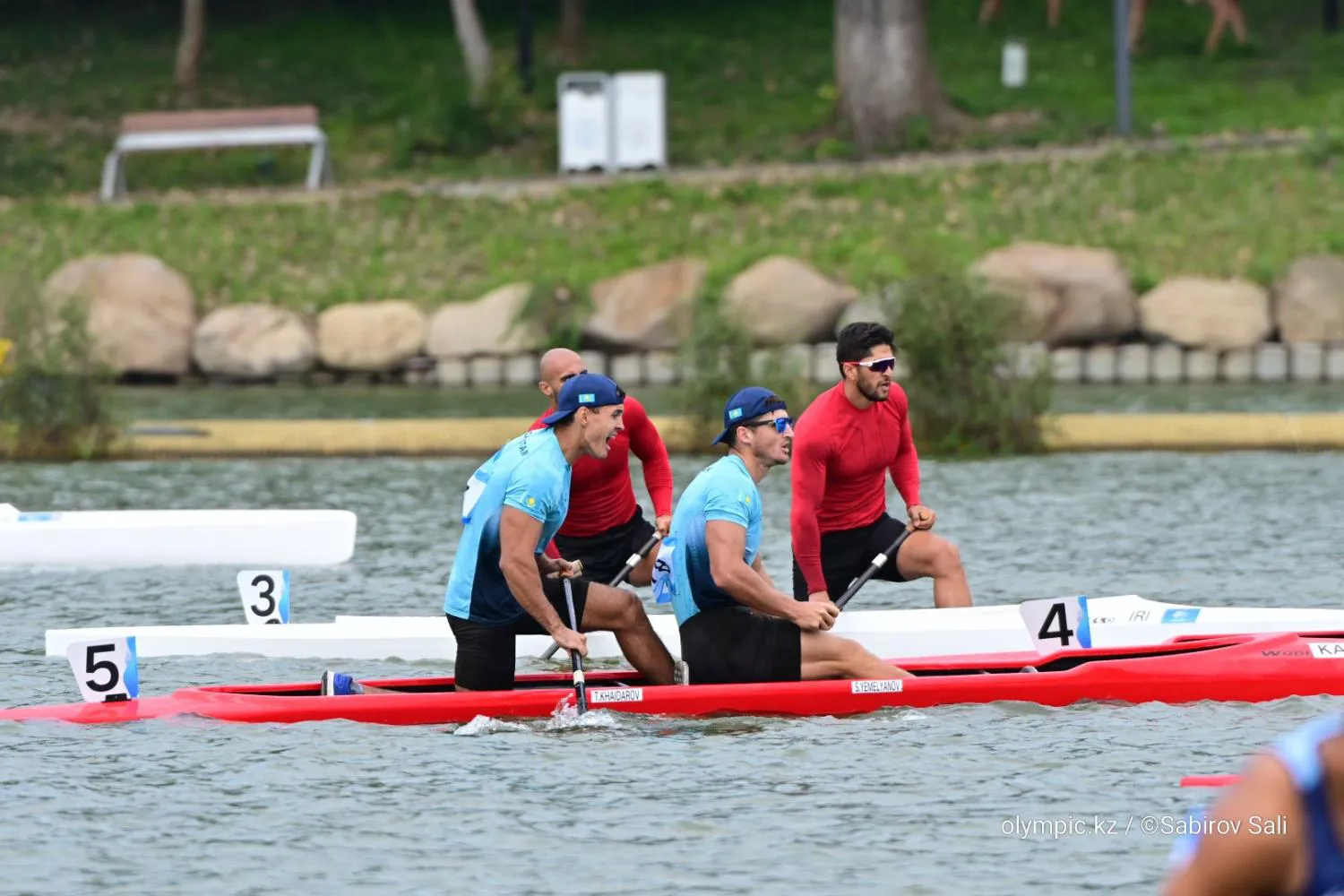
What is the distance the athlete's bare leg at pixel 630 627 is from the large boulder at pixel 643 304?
16.5m

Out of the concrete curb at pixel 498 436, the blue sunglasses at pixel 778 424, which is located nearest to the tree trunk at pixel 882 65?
the concrete curb at pixel 498 436

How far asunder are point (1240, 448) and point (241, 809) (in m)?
13.5

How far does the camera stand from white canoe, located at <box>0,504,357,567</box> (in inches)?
627

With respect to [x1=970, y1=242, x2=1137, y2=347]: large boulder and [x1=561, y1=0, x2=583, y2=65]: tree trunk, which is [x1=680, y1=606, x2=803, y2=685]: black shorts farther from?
[x1=561, y1=0, x2=583, y2=65]: tree trunk

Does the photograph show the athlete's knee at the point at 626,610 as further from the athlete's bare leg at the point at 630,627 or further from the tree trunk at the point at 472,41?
the tree trunk at the point at 472,41

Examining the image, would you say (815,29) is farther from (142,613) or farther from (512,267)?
(142,613)

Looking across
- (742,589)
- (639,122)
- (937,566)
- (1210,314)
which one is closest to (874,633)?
(937,566)

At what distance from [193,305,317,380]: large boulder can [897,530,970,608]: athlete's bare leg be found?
17.6 metres

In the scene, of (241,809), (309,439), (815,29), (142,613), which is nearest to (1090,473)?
(309,439)

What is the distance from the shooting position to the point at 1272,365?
87.6 ft

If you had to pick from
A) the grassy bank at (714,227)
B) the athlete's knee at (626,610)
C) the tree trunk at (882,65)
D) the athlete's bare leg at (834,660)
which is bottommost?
the athlete's bare leg at (834,660)

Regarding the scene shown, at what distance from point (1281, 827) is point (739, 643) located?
6.33m

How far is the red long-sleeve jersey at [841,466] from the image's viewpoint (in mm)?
11109

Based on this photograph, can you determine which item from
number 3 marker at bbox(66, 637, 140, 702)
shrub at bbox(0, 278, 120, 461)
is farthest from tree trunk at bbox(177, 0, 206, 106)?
number 3 marker at bbox(66, 637, 140, 702)
